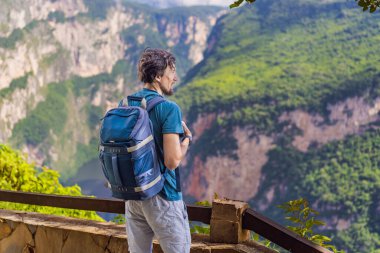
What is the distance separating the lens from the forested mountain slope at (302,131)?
219 ft

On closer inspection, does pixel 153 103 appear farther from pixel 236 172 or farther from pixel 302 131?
pixel 302 131

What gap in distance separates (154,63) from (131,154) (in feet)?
1.66

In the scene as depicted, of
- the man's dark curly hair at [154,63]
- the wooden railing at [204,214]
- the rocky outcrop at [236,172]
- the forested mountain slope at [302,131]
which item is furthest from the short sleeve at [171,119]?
the rocky outcrop at [236,172]

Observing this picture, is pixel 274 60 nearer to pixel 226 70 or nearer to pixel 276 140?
pixel 226 70

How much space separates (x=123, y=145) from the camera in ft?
8.43

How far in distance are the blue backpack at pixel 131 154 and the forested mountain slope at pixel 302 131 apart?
54967 millimetres

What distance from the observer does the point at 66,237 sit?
4000 millimetres

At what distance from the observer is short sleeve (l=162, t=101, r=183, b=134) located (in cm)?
262

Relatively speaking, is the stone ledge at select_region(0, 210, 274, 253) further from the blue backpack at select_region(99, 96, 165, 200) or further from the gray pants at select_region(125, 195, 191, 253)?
the blue backpack at select_region(99, 96, 165, 200)

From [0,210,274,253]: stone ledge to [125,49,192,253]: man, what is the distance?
0.75 meters

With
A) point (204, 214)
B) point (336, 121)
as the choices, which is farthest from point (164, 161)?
point (336, 121)

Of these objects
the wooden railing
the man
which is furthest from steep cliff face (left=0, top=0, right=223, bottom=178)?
the man

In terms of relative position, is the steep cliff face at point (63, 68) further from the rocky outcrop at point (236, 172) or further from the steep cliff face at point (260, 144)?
the steep cliff face at point (260, 144)

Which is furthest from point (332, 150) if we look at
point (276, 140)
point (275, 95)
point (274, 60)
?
point (274, 60)
